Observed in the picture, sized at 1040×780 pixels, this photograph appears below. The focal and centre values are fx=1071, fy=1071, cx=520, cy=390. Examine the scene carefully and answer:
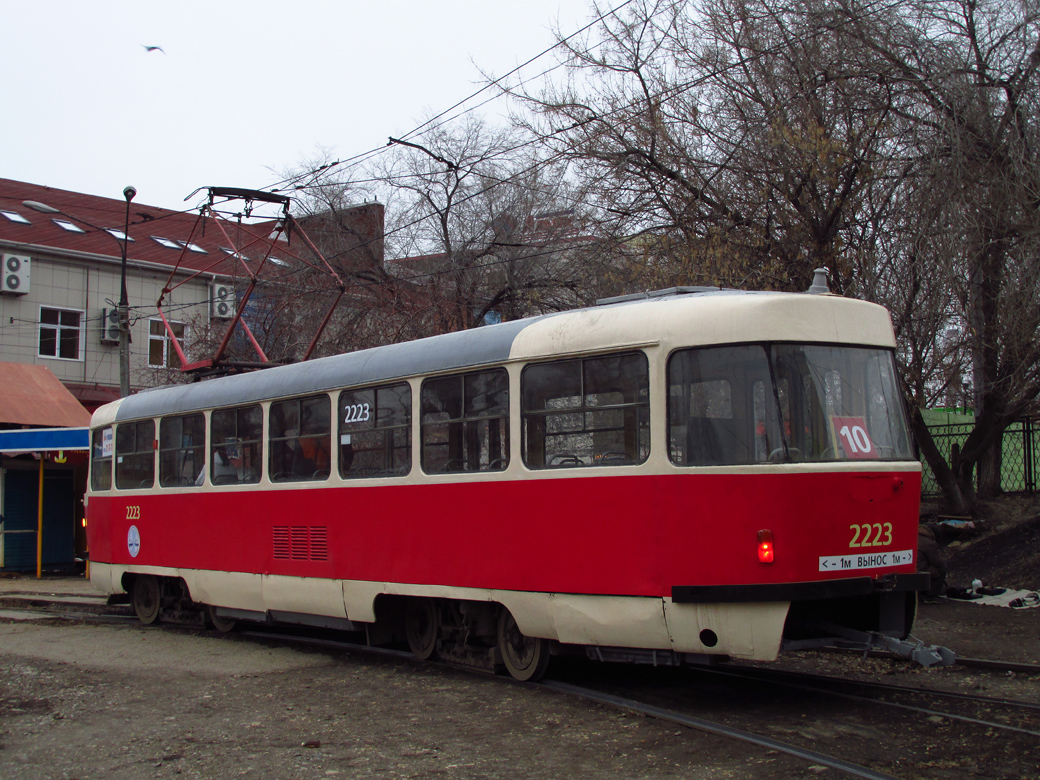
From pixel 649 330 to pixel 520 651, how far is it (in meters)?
2.78

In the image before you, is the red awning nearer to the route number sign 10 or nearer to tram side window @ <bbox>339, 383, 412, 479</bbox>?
tram side window @ <bbox>339, 383, 412, 479</bbox>

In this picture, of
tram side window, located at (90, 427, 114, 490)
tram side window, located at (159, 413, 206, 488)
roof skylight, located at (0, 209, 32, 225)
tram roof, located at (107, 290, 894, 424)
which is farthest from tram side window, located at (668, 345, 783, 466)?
roof skylight, located at (0, 209, 32, 225)

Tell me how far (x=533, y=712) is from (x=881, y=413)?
3.15m

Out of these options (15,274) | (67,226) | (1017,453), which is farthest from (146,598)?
(67,226)

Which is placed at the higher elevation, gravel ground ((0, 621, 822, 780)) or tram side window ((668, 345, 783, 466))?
tram side window ((668, 345, 783, 466))

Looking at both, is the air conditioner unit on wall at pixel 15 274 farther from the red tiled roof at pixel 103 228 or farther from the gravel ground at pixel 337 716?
the gravel ground at pixel 337 716

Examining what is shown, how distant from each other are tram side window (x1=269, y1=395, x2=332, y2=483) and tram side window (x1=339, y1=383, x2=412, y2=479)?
272mm

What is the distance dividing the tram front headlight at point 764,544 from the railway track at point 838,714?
104 cm

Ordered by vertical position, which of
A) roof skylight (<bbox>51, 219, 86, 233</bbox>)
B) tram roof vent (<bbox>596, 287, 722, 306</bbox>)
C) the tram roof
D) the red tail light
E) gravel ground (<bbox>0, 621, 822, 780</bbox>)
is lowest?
gravel ground (<bbox>0, 621, 822, 780</bbox>)

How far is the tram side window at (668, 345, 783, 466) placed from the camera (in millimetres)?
6898

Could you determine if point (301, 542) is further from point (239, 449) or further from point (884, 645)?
point (884, 645)

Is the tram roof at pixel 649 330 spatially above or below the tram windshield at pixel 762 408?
above

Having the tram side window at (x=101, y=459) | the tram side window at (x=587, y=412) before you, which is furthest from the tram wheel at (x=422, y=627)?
the tram side window at (x=101, y=459)

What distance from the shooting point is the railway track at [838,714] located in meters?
5.85
